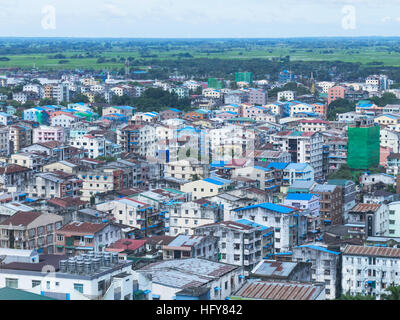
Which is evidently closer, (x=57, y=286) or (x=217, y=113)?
(x=57, y=286)

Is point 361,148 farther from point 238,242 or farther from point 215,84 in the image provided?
point 215,84

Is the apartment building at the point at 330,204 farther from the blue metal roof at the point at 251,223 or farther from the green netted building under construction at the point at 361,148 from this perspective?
the green netted building under construction at the point at 361,148

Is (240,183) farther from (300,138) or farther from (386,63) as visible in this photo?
(386,63)

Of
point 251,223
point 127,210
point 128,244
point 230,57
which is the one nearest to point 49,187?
→ point 127,210

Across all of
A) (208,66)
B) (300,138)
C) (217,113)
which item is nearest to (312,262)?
(300,138)
